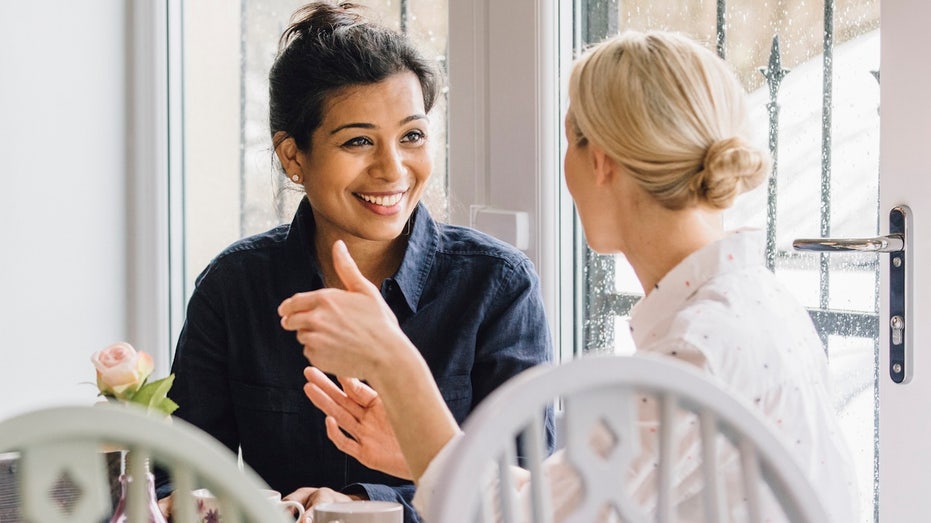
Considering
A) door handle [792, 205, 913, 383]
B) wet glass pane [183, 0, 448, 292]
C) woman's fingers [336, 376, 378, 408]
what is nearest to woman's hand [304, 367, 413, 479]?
woman's fingers [336, 376, 378, 408]

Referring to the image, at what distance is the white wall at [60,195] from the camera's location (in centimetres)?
257

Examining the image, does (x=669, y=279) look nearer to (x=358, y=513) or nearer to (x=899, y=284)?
(x=358, y=513)

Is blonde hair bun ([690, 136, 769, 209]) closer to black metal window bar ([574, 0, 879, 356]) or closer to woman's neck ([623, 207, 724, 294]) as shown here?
woman's neck ([623, 207, 724, 294])

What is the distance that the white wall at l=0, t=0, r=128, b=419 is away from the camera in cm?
257

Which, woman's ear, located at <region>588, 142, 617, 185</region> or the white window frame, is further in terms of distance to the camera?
the white window frame

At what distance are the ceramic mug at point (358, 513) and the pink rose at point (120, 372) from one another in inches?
10.0

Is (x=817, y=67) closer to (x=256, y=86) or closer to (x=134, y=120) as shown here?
(x=256, y=86)

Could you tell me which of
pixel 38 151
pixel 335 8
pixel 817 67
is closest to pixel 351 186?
pixel 335 8

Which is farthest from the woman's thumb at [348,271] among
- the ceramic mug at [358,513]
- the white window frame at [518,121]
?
the white window frame at [518,121]

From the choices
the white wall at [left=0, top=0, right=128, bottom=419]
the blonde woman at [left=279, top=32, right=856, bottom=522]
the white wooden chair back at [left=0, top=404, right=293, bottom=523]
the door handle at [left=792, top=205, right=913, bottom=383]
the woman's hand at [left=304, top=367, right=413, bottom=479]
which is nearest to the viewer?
the white wooden chair back at [left=0, top=404, right=293, bottom=523]

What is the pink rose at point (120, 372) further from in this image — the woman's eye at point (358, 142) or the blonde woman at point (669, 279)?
the woman's eye at point (358, 142)

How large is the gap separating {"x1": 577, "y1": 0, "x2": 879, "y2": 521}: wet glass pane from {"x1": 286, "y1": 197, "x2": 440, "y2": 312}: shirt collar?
477 millimetres

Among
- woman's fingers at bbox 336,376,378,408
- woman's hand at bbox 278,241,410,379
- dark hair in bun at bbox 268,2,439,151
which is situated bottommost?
woman's fingers at bbox 336,376,378,408

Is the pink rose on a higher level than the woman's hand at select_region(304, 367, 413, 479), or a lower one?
higher
